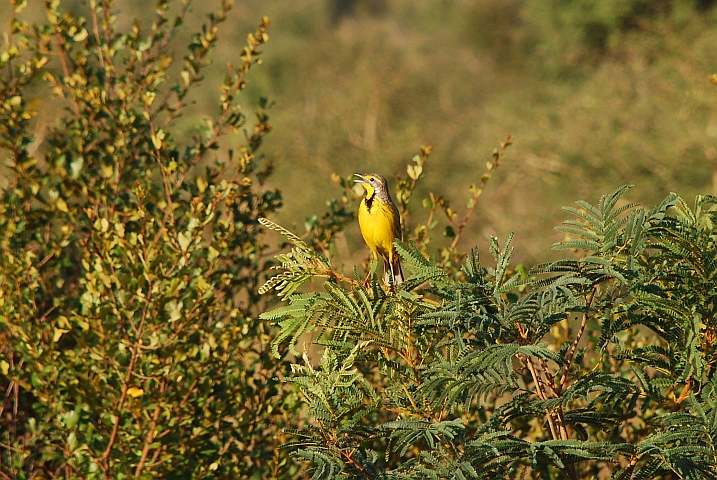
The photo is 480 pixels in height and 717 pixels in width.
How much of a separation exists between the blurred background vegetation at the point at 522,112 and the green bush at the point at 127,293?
5989mm

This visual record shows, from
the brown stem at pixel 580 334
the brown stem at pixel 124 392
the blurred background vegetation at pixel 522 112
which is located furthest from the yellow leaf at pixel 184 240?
the blurred background vegetation at pixel 522 112

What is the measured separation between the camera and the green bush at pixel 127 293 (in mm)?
3576

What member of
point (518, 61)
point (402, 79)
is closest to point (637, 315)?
point (402, 79)

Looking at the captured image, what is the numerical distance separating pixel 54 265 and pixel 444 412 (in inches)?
97.1

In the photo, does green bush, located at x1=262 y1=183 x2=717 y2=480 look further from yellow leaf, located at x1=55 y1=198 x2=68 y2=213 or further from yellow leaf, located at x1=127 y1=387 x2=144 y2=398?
yellow leaf, located at x1=55 y1=198 x2=68 y2=213

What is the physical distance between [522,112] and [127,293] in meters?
20.9

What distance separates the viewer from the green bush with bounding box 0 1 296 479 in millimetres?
3576

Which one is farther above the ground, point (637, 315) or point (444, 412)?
point (637, 315)

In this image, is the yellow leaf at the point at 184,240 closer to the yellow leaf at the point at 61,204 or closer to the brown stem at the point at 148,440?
the brown stem at the point at 148,440

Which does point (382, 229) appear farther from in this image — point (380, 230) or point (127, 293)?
point (127, 293)

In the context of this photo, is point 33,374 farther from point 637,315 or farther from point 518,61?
point 518,61

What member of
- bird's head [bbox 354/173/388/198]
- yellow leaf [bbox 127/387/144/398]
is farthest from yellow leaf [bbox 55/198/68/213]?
bird's head [bbox 354/173/388/198]

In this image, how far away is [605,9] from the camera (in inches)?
1033

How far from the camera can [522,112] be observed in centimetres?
2364
